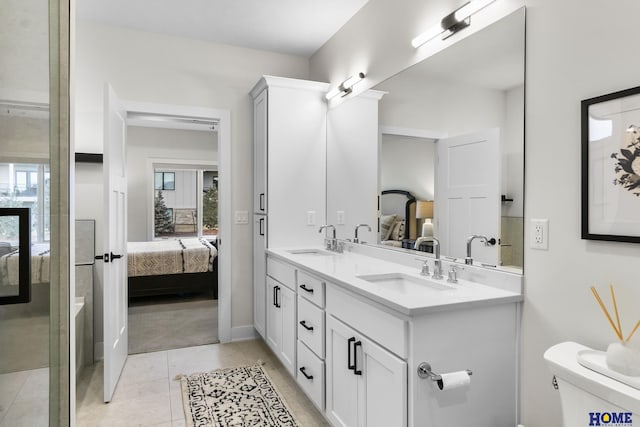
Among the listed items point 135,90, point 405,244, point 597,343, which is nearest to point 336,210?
point 405,244

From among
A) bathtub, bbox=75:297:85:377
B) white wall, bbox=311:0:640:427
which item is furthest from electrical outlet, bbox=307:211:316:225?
white wall, bbox=311:0:640:427

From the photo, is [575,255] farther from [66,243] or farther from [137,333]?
[137,333]

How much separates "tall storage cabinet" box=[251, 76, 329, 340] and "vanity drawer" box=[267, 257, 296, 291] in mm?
191

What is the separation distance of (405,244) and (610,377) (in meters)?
1.36

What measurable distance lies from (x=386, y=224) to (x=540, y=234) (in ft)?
3.72

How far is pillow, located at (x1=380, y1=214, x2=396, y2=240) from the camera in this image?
256 centimetres

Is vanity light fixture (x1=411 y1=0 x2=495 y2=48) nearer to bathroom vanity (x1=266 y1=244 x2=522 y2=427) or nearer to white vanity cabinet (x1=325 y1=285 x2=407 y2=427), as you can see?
bathroom vanity (x1=266 y1=244 x2=522 y2=427)

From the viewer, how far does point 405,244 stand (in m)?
2.42

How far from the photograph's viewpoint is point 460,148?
199 centimetres

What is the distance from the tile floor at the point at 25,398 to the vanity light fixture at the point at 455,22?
213 cm

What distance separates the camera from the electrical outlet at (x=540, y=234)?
1528mm

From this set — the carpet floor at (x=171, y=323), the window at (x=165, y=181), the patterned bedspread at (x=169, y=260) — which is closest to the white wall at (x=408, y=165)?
the carpet floor at (x=171, y=323)

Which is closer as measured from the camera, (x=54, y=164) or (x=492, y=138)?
(x=54, y=164)

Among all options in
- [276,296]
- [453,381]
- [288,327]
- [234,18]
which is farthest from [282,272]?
[234,18]
